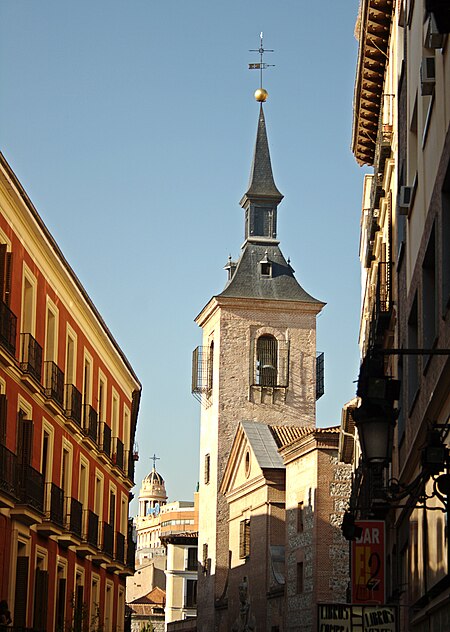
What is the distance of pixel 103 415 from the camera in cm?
3769

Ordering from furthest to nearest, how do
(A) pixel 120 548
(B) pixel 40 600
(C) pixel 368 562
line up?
(A) pixel 120 548, (B) pixel 40 600, (C) pixel 368 562

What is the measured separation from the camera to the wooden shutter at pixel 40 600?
27.5m

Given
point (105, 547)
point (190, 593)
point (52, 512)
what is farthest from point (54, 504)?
point (190, 593)

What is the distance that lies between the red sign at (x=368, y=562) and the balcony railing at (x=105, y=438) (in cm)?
1591

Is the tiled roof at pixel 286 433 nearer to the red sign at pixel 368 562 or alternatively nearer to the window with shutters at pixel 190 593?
the window with shutters at pixel 190 593

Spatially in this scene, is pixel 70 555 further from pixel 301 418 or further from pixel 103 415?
pixel 301 418

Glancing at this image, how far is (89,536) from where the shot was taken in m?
33.5

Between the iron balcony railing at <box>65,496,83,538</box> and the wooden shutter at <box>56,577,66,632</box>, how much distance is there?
1.21m

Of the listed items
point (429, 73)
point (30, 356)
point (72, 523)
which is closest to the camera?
point (429, 73)

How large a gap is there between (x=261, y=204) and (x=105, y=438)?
36651 mm

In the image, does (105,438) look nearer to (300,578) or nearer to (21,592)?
(21,592)

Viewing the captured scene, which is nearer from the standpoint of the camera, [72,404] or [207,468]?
[72,404]

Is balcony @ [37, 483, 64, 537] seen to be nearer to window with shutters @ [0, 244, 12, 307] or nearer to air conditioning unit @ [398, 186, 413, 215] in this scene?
window with shutters @ [0, 244, 12, 307]

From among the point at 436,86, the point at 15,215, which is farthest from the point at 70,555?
the point at 436,86
